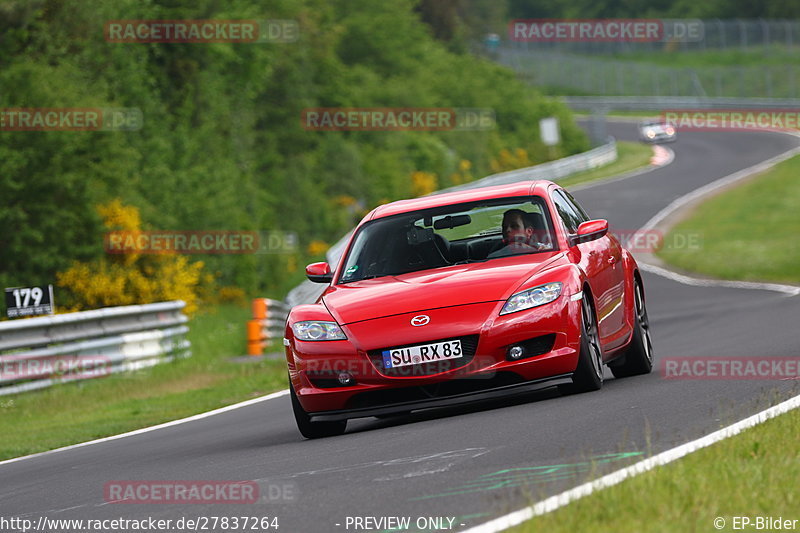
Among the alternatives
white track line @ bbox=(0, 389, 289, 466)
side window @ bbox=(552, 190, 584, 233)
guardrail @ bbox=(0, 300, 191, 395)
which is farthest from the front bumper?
guardrail @ bbox=(0, 300, 191, 395)

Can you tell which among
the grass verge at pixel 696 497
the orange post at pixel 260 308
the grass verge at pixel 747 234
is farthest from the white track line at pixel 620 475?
the grass verge at pixel 747 234

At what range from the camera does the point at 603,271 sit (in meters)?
10.9

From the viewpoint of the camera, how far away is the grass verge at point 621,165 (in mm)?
64500

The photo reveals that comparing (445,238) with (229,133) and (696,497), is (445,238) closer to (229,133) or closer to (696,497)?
(696,497)

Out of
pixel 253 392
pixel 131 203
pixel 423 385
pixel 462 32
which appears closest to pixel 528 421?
pixel 423 385

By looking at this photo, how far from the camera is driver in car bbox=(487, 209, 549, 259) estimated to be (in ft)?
34.7

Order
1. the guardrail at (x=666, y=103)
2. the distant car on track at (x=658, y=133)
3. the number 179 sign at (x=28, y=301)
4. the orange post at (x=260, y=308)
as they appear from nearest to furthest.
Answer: the number 179 sign at (x=28, y=301) → the orange post at (x=260, y=308) → the distant car on track at (x=658, y=133) → the guardrail at (x=666, y=103)

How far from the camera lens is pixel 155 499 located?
25.2ft

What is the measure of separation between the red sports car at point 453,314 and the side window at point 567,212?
0.06 m

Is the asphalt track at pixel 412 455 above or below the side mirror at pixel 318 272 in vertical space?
below

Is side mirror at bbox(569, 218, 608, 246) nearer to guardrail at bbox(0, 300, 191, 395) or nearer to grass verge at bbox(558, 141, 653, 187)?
guardrail at bbox(0, 300, 191, 395)

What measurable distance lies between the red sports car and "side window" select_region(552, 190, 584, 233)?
6 cm

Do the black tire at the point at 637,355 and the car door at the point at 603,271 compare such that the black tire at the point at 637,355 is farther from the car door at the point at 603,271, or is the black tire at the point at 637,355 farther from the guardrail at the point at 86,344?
the guardrail at the point at 86,344

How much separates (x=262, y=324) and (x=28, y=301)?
6.92 metres
